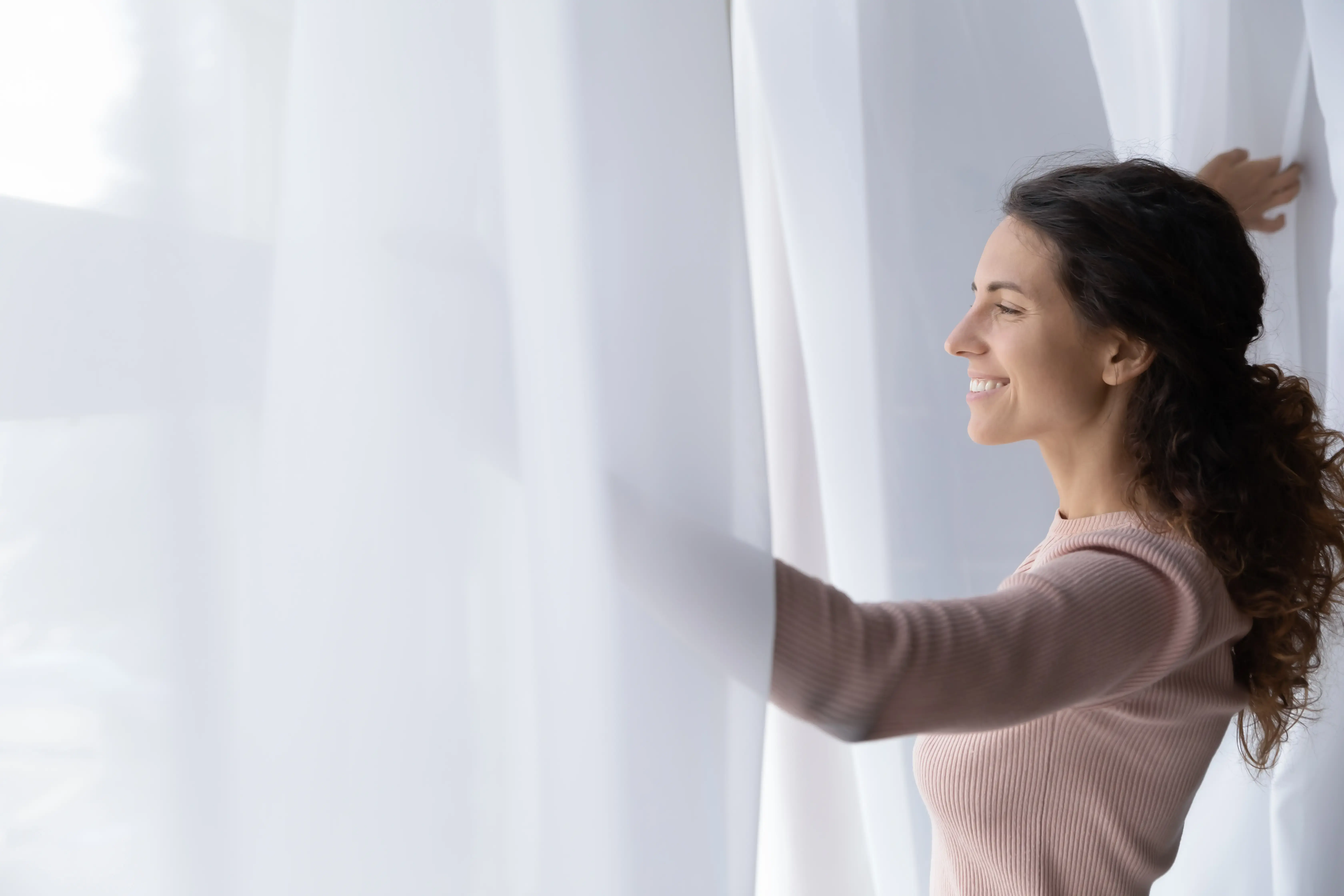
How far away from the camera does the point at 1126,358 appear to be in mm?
871

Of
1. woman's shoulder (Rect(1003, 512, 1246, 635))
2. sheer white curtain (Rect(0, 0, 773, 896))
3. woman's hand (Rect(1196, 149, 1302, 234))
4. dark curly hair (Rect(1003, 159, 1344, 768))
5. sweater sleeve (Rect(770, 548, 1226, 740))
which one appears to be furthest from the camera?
woman's hand (Rect(1196, 149, 1302, 234))

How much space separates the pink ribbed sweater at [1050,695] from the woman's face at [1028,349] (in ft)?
0.34

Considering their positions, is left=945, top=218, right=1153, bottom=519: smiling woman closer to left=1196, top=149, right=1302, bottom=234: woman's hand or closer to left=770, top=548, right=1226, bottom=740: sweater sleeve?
left=770, top=548, right=1226, bottom=740: sweater sleeve

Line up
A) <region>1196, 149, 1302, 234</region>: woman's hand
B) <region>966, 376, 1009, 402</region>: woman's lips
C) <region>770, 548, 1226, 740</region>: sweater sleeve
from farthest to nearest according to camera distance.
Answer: <region>1196, 149, 1302, 234</region>: woman's hand → <region>966, 376, 1009, 402</region>: woman's lips → <region>770, 548, 1226, 740</region>: sweater sleeve

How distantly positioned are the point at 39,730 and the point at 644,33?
1.59ft

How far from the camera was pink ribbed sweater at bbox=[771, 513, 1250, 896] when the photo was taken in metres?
0.61

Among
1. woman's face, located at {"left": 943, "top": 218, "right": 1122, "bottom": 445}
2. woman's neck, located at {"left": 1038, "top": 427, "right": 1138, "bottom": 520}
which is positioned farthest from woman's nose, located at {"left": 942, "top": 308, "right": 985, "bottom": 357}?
woman's neck, located at {"left": 1038, "top": 427, "right": 1138, "bottom": 520}

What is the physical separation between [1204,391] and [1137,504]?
0.12 metres

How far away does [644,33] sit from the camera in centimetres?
58

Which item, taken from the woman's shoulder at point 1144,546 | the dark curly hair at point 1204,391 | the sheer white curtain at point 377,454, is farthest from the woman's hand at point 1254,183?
the sheer white curtain at point 377,454

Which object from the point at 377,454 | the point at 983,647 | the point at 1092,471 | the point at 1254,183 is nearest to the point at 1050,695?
the point at 983,647

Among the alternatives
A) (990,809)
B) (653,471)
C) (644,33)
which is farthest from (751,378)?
(990,809)

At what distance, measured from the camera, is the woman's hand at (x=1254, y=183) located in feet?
3.98

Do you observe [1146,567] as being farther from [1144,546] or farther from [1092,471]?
[1092,471]
